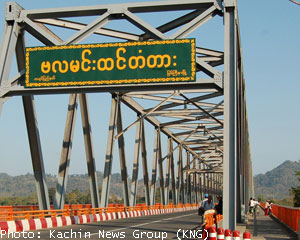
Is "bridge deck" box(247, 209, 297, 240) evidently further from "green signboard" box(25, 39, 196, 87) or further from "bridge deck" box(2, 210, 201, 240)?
"green signboard" box(25, 39, 196, 87)

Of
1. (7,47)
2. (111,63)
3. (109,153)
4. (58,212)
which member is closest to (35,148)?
(7,47)

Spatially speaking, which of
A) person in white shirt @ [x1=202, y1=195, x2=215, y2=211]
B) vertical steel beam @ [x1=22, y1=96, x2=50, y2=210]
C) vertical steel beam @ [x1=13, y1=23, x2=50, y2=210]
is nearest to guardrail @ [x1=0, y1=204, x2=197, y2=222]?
vertical steel beam @ [x1=22, y1=96, x2=50, y2=210]

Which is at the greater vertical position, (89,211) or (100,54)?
(100,54)

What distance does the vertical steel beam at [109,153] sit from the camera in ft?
124

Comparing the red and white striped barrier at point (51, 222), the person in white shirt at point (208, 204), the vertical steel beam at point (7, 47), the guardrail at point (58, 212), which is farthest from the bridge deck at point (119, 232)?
the vertical steel beam at point (7, 47)

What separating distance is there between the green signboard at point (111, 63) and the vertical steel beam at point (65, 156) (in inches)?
382

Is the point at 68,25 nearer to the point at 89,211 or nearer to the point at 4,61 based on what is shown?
the point at 4,61

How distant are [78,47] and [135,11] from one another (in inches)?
101

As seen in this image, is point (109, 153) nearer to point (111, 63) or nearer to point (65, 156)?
point (65, 156)

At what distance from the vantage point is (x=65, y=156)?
30.2 metres

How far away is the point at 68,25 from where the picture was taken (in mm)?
24250

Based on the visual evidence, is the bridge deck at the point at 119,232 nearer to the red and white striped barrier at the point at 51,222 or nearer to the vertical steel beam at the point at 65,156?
the red and white striped barrier at the point at 51,222

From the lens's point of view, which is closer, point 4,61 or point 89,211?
point 4,61

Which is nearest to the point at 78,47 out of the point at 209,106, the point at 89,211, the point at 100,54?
the point at 100,54
